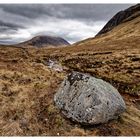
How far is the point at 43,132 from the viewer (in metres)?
14.8

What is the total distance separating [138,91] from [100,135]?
11800 mm

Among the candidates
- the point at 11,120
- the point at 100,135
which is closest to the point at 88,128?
the point at 100,135

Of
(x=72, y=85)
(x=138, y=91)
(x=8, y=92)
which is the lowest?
(x=138, y=91)

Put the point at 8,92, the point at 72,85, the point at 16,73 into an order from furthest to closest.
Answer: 1. the point at 16,73
2. the point at 8,92
3. the point at 72,85

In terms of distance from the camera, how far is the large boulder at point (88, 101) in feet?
50.3

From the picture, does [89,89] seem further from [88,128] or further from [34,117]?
[34,117]

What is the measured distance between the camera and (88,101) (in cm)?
1571

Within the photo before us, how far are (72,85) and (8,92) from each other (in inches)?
232

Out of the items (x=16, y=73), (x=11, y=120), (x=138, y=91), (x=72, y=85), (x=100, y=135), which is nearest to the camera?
(x=100, y=135)

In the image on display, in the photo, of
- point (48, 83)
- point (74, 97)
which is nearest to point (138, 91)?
point (48, 83)

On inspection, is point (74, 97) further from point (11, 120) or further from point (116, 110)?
point (11, 120)

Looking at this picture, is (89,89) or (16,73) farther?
(16,73)

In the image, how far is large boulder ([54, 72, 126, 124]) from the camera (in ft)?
50.3

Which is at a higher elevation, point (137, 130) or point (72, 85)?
point (72, 85)
